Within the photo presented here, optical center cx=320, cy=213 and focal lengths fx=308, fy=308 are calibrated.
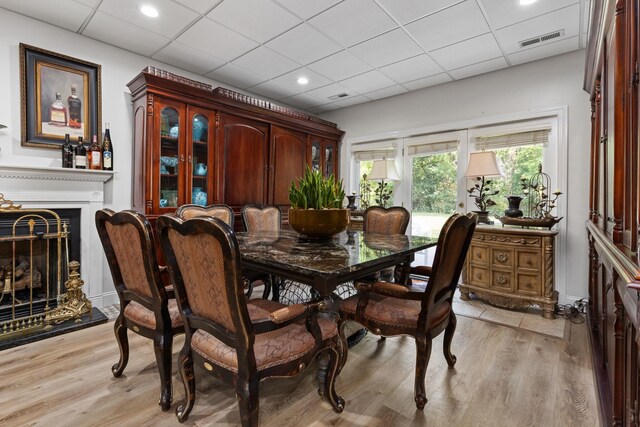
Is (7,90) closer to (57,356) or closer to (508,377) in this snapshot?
(57,356)

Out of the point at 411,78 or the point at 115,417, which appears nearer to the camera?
the point at 115,417

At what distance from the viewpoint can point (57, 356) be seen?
2.12 m

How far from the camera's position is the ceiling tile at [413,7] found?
238cm

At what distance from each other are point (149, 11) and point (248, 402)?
2948 mm

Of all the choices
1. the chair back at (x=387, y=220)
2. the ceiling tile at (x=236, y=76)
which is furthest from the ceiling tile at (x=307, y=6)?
the chair back at (x=387, y=220)

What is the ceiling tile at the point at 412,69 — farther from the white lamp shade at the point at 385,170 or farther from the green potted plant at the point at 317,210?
the green potted plant at the point at 317,210

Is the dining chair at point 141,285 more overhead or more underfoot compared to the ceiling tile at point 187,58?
more underfoot

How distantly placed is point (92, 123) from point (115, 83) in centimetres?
49

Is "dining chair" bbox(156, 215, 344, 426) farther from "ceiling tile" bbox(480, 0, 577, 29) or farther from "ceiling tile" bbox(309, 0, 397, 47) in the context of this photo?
"ceiling tile" bbox(480, 0, 577, 29)

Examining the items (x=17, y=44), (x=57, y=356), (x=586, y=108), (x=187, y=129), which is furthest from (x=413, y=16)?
(x=57, y=356)

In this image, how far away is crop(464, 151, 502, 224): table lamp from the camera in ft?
10.8

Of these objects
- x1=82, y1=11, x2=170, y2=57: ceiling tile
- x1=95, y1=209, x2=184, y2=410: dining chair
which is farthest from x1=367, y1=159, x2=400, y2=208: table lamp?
x1=95, y1=209, x2=184, y2=410: dining chair

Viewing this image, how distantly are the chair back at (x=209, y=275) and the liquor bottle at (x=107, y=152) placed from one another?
2.20 meters

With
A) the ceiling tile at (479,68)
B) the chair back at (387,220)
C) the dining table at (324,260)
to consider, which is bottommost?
the dining table at (324,260)
